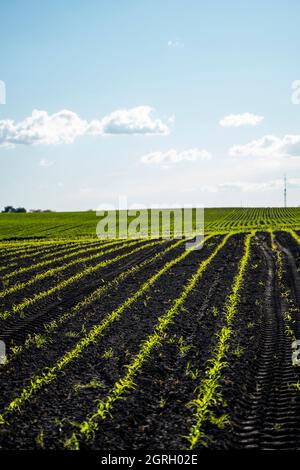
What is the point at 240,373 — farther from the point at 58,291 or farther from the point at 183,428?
the point at 58,291

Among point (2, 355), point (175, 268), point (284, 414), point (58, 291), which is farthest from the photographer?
point (175, 268)

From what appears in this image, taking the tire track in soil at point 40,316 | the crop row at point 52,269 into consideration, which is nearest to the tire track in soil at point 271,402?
the tire track in soil at point 40,316

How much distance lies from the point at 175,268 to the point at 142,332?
29.6ft

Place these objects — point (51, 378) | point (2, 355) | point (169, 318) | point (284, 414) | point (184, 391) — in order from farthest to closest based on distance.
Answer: point (169, 318) → point (2, 355) → point (51, 378) → point (184, 391) → point (284, 414)

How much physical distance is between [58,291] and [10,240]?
28009mm

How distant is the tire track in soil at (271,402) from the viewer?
607cm

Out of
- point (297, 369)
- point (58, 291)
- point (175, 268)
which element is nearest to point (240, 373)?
point (297, 369)

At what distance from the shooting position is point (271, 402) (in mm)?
7086

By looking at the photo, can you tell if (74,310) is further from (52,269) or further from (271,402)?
(52,269)

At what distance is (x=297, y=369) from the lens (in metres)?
8.32

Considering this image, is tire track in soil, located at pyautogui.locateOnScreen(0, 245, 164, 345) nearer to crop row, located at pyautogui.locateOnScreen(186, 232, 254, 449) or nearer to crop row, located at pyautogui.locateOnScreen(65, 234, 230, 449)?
crop row, located at pyautogui.locateOnScreen(65, 234, 230, 449)

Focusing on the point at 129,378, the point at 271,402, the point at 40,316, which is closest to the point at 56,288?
the point at 40,316

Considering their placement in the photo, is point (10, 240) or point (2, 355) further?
point (10, 240)

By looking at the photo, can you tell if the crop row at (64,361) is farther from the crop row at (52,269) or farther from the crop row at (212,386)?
the crop row at (52,269)
